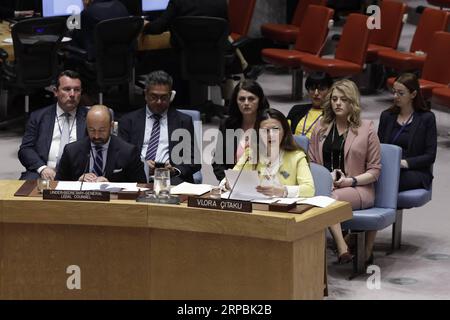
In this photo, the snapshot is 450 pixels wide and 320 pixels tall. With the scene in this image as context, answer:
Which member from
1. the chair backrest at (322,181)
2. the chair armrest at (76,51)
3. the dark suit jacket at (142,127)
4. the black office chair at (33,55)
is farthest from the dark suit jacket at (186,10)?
the chair backrest at (322,181)

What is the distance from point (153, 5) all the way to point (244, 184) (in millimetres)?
6718

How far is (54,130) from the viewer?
8242 mm

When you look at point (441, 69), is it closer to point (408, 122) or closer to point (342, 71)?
point (342, 71)

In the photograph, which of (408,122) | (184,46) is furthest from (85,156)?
(184,46)

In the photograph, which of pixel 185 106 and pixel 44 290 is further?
pixel 185 106

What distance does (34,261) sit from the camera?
6.64m

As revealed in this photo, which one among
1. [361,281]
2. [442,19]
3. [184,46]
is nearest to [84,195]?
[361,281]

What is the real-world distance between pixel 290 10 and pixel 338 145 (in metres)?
7.21

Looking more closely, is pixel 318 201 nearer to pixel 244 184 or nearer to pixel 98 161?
pixel 244 184

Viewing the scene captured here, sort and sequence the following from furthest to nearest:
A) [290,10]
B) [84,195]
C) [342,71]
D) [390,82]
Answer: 1. [290,10]
2. [342,71]
3. [390,82]
4. [84,195]

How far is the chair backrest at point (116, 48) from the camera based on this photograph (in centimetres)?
1138

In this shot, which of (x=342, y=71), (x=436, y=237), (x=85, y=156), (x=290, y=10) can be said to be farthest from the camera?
(x=290, y=10)

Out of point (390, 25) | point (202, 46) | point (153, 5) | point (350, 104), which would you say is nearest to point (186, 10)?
point (202, 46)

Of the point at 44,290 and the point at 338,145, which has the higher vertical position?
the point at 338,145
